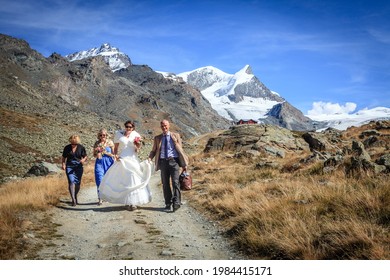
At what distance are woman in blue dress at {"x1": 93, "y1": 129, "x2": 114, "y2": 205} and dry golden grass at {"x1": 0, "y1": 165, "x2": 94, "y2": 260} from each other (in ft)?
5.06

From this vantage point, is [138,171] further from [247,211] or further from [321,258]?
[321,258]

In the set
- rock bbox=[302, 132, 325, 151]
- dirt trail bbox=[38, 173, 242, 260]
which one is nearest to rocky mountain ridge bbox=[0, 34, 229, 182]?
dirt trail bbox=[38, 173, 242, 260]

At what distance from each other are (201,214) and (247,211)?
84.7 inches

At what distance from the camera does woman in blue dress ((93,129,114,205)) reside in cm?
1169

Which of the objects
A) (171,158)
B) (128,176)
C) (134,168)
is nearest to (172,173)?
(171,158)

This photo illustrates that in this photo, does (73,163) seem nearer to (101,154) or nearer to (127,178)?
(101,154)

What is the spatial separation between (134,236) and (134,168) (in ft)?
11.9

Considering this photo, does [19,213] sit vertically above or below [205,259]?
above

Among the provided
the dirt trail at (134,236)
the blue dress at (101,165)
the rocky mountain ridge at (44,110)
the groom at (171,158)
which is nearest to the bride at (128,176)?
the dirt trail at (134,236)

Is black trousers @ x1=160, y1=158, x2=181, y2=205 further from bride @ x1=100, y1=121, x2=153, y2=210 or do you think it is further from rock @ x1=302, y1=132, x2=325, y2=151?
rock @ x1=302, y1=132, x2=325, y2=151

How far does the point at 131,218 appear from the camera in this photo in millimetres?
9062

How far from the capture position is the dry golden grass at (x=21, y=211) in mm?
5857

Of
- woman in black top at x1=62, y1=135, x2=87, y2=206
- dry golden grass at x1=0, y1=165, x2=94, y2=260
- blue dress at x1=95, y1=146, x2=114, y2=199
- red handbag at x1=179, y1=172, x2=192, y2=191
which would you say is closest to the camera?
dry golden grass at x1=0, y1=165, x2=94, y2=260
